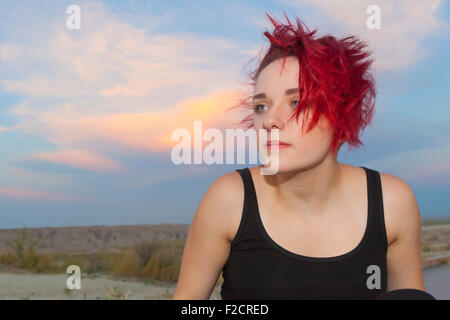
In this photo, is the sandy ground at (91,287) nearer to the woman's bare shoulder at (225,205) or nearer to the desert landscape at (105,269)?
the desert landscape at (105,269)

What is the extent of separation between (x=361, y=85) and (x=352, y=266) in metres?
0.91

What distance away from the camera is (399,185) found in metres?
2.45

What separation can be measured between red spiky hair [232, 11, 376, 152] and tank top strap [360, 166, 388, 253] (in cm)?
24

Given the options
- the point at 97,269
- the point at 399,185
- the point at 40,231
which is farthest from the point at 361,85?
the point at 40,231

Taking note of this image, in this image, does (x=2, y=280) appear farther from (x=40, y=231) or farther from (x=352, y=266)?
(x=352, y=266)

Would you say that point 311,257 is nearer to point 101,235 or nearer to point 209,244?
point 209,244

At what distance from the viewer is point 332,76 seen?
6.97 ft

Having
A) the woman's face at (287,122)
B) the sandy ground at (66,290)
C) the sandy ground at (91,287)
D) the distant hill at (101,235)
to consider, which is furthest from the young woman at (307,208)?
the distant hill at (101,235)

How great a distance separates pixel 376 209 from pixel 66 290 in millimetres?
6520

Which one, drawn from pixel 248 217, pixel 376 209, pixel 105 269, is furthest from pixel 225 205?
pixel 105 269

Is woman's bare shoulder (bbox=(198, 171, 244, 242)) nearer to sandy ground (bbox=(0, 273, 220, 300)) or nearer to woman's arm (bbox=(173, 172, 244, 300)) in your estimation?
woman's arm (bbox=(173, 172, 244, 300))

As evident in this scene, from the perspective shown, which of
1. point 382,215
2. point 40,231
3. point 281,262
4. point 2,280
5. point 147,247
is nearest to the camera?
point 281,262

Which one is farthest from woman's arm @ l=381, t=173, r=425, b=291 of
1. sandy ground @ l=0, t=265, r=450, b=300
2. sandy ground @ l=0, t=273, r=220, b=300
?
sandy ground @ l=0, t=273, r=220, b=300

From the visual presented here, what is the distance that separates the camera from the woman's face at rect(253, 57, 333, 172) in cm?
205
